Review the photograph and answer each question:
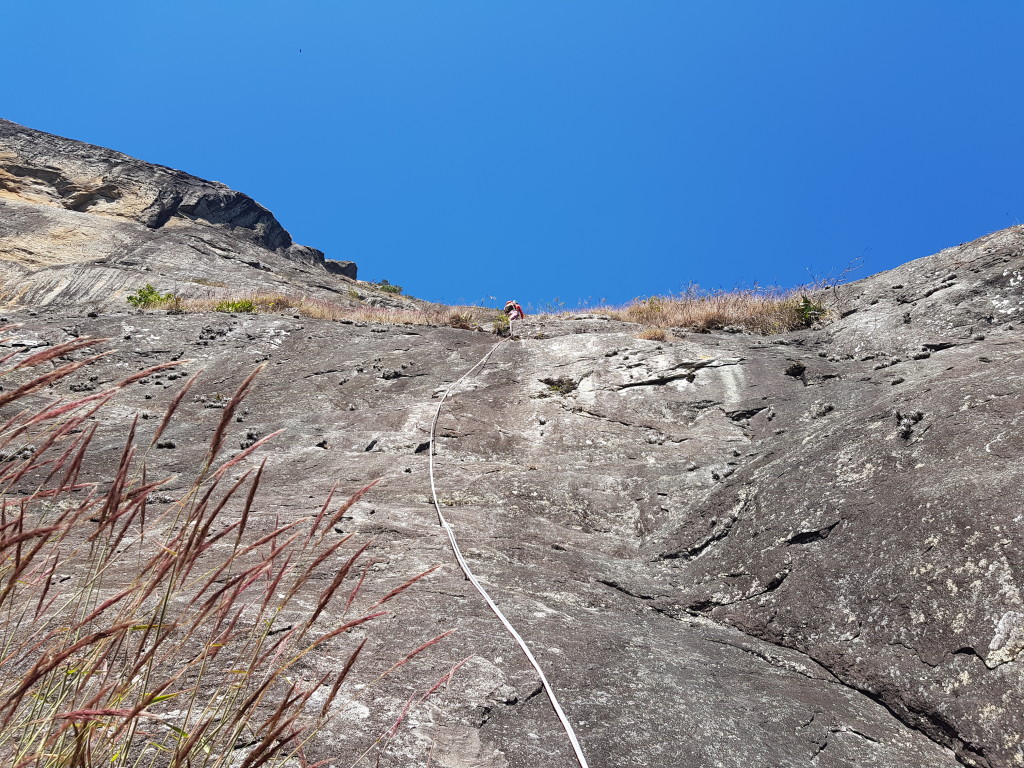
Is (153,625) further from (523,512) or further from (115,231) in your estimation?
(115,231)

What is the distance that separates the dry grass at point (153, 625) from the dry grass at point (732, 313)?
8136mm

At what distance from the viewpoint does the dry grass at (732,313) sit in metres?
10.9

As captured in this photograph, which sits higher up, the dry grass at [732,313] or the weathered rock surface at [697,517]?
the dry grass at [732,313]

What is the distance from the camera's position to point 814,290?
11.5 metres

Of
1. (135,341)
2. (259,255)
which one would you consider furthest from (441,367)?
(259,255)

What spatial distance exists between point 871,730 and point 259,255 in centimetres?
3010

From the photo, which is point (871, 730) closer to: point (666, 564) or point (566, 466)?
point (666, 564)

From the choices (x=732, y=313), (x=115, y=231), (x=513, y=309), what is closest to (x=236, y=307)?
(x=513, y=309)

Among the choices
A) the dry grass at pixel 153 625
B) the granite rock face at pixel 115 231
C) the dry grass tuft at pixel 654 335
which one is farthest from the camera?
the granite rock face at pixel 115 231

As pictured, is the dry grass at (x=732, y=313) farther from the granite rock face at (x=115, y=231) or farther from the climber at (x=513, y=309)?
the granite rock face at (x=115, y=231)

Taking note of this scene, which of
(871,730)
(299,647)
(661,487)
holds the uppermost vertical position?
(661,487)

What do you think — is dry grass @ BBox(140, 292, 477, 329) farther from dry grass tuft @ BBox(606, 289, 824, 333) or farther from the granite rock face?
the granite rock face

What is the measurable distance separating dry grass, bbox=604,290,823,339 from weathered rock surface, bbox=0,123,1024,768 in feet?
2.04

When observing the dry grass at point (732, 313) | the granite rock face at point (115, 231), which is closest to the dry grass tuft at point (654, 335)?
the dry grass at point (732, 313)
